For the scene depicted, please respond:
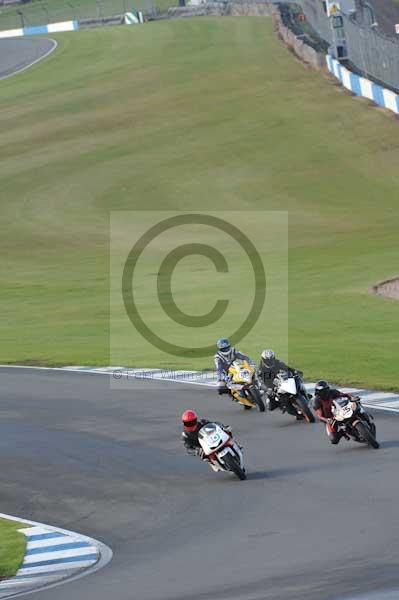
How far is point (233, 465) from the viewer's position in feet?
65.5

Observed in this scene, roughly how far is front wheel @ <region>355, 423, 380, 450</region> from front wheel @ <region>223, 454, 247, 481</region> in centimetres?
242

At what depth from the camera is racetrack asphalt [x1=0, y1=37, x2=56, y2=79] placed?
97688 mm

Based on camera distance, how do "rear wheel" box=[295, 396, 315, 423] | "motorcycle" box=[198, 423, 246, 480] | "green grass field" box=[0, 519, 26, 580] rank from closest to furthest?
1. "green grass field" box=[0, 519, 26, 580]
2. "motorcycle" box=[198, 423, 246, 480]
3. "rear wheel" box=[295, 396, 315, 423]

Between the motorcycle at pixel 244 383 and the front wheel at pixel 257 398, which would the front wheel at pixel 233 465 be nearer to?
the motorcycle at pixel 244 383

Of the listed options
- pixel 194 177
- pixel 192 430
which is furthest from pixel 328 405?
pixel 194 177

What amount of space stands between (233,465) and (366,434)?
2707 millimetres

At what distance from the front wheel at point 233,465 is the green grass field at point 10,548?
3816mm

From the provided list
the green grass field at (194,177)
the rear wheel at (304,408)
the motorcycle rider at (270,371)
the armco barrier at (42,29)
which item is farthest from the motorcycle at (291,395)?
the armco barrier at (42,29)

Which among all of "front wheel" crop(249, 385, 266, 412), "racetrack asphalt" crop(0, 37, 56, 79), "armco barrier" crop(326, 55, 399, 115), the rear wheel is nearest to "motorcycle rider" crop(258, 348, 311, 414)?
the rear wheel

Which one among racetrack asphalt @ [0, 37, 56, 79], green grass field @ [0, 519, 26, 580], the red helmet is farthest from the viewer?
racetrack asphalt @ [0, 37, 56, 79]

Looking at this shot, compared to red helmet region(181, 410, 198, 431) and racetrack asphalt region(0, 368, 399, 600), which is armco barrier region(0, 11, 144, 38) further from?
red helmet region(181, 410, 198, 431)

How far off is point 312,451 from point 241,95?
61436 millimetres

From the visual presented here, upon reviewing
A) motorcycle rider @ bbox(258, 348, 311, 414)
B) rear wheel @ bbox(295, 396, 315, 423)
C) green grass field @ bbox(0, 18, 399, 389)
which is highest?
motorcycle rider @ bbox(258, 348, 311, 414)

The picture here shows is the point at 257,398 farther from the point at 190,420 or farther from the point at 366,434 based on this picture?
the point at 190,420
